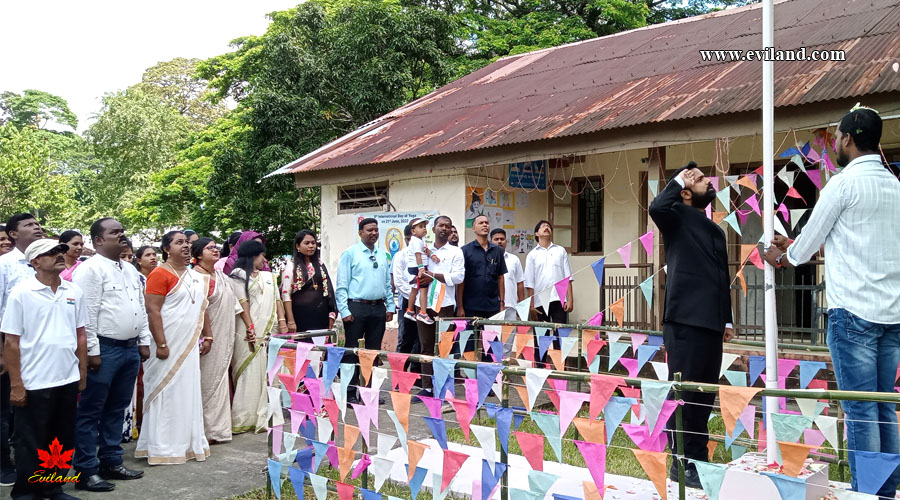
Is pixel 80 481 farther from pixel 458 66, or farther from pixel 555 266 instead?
pixel 458 66

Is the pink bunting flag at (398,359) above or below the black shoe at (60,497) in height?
above

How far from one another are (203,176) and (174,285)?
19.7 meters

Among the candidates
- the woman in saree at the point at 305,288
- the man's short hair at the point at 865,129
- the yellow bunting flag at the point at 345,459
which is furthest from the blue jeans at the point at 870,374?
the woman in saree at the point at 305,288

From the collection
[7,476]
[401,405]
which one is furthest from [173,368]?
[401,405]

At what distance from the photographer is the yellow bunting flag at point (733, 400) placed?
2990 mm

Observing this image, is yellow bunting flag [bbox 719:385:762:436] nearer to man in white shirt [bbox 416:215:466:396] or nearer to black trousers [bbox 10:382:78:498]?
black trousers [bbox 10:382:78:498]

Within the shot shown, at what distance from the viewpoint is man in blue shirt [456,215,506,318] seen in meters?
8.06

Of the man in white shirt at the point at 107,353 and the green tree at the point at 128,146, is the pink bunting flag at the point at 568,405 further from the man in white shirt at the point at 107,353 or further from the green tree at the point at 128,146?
the green tree at the point at 128,146

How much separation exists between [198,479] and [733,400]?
4.03m

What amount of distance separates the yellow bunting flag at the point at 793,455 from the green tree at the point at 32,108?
51457 mm

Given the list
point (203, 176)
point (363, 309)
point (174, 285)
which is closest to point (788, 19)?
point (363, 309)

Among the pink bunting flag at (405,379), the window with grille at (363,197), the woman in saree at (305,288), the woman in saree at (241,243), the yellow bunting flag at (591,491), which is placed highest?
the window with grille at (363,197)

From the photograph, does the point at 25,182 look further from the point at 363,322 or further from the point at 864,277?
the point at 864,277

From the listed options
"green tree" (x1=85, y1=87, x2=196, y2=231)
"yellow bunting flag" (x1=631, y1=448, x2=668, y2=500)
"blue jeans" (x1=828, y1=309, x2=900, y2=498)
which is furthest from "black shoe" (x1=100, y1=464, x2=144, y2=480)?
"green tree" (x1=85, y1=87, x2=196, y2=231)
